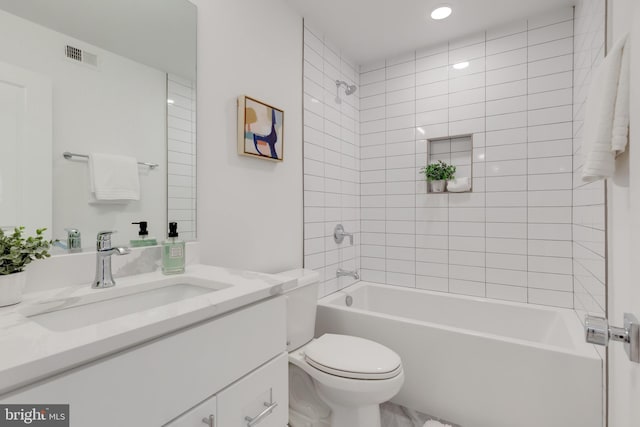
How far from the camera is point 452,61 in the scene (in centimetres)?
241

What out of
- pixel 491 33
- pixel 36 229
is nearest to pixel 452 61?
pixel 491 33

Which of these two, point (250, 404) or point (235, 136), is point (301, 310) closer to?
point (250, 404)

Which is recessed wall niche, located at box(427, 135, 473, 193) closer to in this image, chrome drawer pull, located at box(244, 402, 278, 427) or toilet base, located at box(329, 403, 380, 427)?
toilet base, located at box(329, 403, 380, 427)

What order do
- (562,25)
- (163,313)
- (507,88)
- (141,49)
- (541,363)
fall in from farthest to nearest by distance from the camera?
(507,88) < (562,25) < (541,363) < (141,49) < (163,313)

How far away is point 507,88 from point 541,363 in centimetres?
180

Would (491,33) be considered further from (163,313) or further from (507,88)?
(163,313)

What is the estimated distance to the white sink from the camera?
2.61ft

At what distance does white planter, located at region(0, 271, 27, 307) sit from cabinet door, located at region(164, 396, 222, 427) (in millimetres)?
520

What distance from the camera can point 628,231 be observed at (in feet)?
2.59

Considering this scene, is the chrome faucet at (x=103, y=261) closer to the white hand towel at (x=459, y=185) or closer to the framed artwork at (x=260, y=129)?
the framed artwork at (x=260, y=129)

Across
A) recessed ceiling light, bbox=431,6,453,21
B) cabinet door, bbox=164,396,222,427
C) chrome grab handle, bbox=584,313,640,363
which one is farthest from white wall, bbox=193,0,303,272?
chrome grab handle, bbox=584,313,640,363

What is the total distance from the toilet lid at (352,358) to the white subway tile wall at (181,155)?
809 mm

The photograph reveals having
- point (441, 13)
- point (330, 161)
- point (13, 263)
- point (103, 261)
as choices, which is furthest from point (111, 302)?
point (441, 13)

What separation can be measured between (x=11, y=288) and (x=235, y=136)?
3.53 feet
